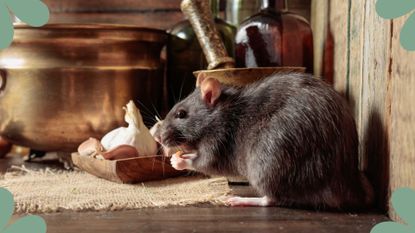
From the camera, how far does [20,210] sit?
925 mm

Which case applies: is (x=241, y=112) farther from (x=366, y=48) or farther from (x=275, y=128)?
(x=366, y=48)

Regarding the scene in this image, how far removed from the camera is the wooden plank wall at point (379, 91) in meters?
0.80

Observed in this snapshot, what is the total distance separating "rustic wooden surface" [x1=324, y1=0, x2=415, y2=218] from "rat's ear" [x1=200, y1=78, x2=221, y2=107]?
11.2 inches

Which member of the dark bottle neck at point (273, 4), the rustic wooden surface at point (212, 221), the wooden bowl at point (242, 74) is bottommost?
the rustic wooden surface at point (212, 221)

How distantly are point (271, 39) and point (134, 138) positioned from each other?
0.40m

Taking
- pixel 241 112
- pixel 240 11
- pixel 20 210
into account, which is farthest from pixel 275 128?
pixel 240 11

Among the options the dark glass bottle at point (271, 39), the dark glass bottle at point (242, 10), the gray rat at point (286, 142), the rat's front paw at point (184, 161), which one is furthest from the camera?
the dark glass bottle at point (242, 10)

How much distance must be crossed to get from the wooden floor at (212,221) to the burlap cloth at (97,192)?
4 centimetres

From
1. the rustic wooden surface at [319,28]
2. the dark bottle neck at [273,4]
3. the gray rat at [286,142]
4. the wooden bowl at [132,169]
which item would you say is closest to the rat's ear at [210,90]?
the gray rat at [286,142]

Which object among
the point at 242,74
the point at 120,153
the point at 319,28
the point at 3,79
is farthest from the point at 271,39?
the point at 3,79

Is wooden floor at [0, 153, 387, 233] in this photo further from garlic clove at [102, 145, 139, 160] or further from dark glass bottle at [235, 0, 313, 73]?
dark glass bottle at [235, 0, 313, 73]

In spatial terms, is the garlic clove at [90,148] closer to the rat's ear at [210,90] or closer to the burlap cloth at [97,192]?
the burlap cloth at [97,192]

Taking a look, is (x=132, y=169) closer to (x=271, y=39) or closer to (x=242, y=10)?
(x=271, y=39)

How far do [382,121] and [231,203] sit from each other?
11.8 inches
